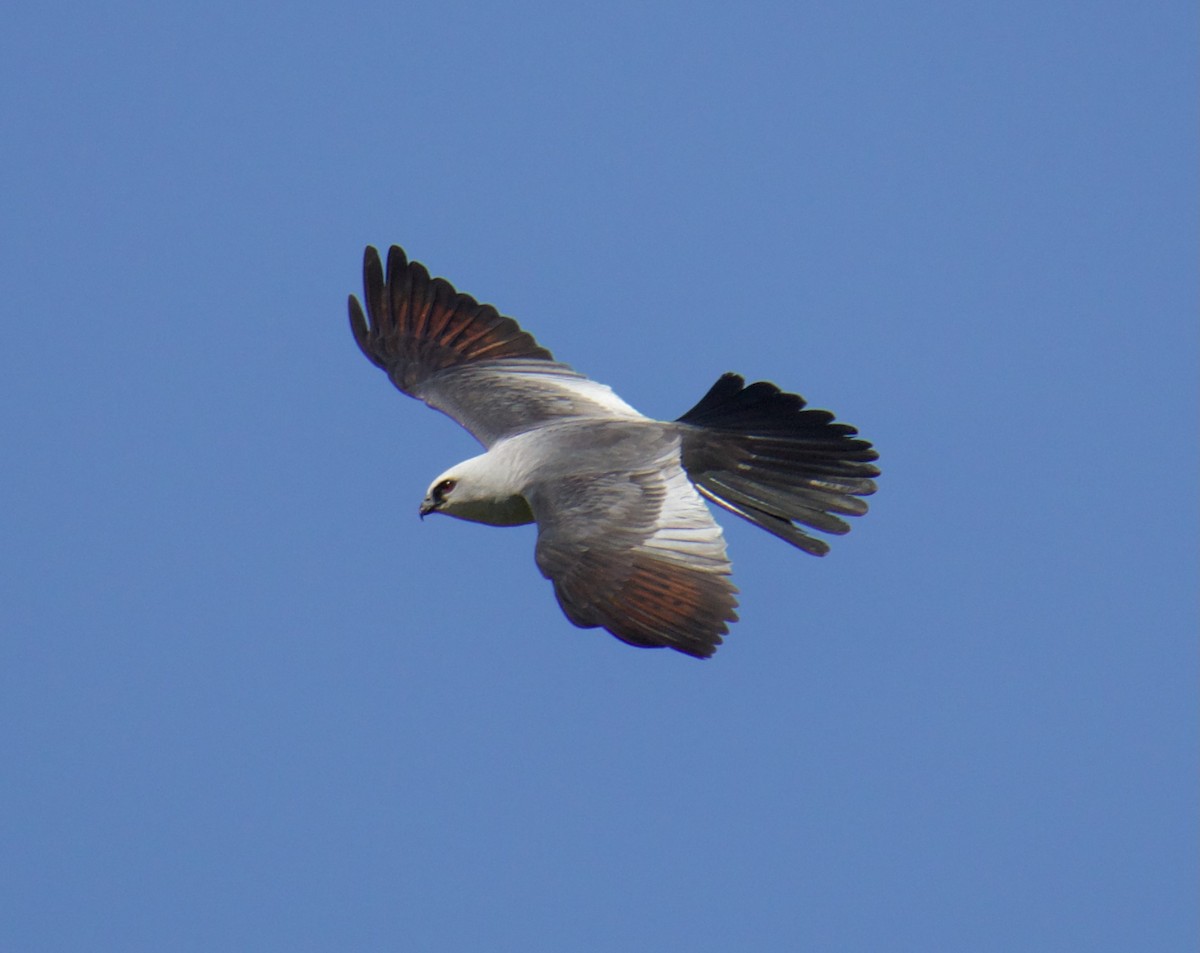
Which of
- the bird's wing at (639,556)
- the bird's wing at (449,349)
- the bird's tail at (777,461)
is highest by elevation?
the bird's wing at (449,349)

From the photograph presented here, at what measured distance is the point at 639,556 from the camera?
8805 millimetres

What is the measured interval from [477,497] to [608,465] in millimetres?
1017

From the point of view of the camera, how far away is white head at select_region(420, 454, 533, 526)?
1027 cm

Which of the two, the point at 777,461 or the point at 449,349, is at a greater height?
the point at 449,349

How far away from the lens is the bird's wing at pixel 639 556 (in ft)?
27.1

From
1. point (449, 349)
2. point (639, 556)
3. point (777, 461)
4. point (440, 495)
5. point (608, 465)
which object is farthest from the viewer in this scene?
point (449, 349)

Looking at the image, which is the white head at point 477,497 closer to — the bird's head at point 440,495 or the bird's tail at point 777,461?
the bird's head at point 440,495

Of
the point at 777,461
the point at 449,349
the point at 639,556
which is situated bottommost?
the point at 639,556

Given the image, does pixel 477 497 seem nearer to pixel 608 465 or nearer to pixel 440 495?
pixel 440 495

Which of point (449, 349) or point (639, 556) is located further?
point (449, 349)

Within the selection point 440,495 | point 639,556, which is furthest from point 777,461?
point 440,495

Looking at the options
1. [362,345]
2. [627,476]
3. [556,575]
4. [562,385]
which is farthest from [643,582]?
[362,345]

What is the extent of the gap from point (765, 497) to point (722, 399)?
679 mm

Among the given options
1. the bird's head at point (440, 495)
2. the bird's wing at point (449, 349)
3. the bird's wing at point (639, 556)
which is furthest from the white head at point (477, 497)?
the bird's wing at point (449, 349)
